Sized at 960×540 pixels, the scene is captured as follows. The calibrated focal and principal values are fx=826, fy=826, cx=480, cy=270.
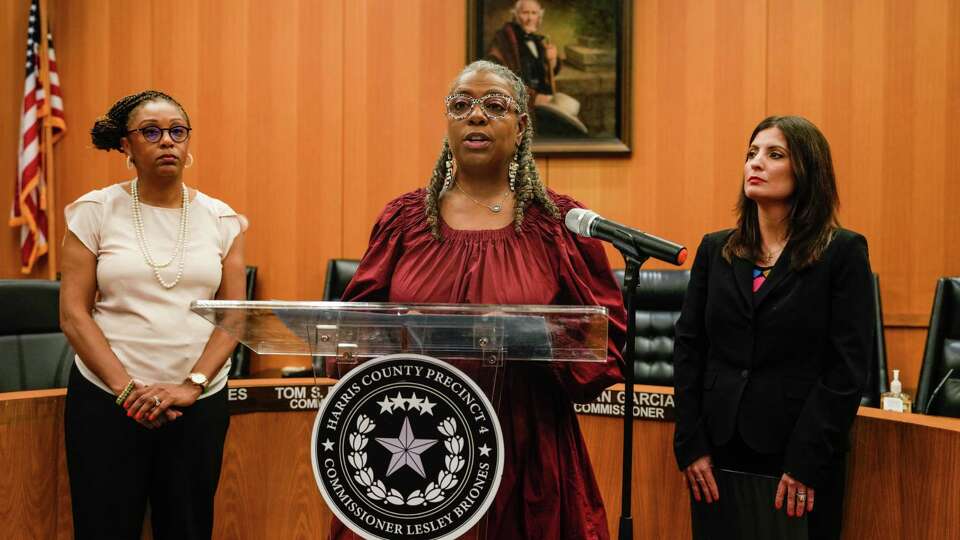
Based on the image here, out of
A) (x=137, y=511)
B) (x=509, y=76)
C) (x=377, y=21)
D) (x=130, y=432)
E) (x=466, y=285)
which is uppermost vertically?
(x=377, y=21)

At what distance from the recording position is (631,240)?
4.65 feet

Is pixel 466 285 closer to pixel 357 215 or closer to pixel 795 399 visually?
pixel 795 399

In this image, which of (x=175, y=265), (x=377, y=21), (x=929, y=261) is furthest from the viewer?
(x=377, y=21)

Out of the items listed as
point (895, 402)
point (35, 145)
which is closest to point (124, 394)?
point (895, 402)

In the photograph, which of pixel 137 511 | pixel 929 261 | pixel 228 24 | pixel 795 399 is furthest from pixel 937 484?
pixel 228 24

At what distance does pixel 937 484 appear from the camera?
189cm

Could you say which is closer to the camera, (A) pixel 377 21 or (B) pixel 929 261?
(B) pixel 929 261

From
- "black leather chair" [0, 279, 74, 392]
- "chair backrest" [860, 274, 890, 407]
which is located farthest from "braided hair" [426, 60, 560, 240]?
"chair backrest" [860, 274, 890, 407]

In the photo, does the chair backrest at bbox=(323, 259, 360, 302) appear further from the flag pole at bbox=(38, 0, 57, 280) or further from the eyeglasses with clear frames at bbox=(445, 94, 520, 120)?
the eyeglasses with clear frames at bbox=(445, 94, 520, 120)

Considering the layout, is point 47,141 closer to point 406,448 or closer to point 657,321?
point 657,321

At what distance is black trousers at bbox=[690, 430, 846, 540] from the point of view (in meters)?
1.92

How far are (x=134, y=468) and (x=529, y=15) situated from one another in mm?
3123

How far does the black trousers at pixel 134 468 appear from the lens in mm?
1941

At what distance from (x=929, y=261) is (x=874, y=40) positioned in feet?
3.64
